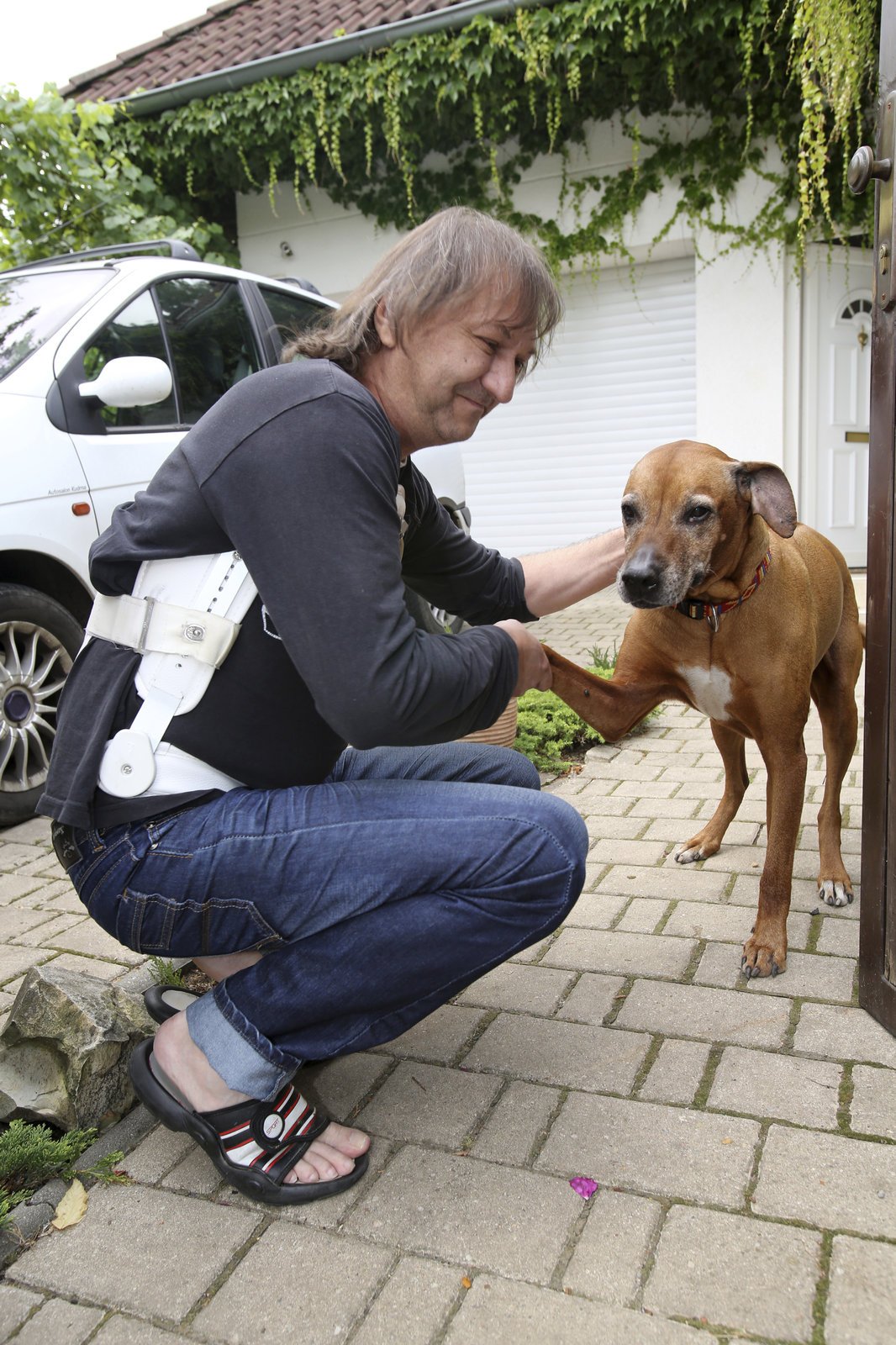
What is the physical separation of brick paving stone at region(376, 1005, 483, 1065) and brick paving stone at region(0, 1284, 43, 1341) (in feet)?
2.86

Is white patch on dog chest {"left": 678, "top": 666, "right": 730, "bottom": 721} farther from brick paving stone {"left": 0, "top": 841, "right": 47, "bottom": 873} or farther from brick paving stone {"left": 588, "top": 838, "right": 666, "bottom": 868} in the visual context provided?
brick paving stone {"left": 0, "top": 841, "right": 47, "bottom": 873}

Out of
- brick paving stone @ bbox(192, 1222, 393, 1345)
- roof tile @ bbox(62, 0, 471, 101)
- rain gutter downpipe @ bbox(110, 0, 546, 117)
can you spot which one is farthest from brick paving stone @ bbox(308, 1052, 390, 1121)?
roof tile @ bbox(62, 0, 471, 101)

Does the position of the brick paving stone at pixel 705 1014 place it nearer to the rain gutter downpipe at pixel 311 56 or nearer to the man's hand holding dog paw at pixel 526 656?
the man's hand holding dog paw at pixel 526 656

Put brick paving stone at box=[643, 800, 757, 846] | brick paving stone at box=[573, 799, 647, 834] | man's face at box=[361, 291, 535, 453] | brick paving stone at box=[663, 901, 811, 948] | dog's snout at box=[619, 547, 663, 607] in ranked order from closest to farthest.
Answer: man's face at box=[361, 291, 535, 453] < dog's snout at box=[619, 547, 663, 607] < brick paving stone at box=[663, 901, 811, 948] < brick paving stone at box=[643, 800, 757, 846] < brick paving stone at box=[573, 799, 647, 834]

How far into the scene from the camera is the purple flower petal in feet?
6.17

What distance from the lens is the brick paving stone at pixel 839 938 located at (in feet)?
9.12

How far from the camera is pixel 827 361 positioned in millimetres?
8742

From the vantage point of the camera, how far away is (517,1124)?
2113 millimetres

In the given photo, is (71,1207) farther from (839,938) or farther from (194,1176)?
(839,938)

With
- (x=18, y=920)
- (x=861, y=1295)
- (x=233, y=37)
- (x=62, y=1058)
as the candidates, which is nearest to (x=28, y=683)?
(x=18, y=920)

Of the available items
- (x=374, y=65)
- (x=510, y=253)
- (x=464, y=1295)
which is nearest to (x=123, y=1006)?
Answer: (x=464, y=1295)

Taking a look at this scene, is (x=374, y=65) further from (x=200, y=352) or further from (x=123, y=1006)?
(x=123, y=1006)

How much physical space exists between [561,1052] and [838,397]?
783 centimetres

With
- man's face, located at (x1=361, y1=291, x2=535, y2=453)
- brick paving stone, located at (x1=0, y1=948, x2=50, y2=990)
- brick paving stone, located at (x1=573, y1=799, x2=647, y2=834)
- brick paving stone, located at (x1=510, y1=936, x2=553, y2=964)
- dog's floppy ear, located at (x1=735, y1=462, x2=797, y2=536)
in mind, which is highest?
man's face, located at (x1=361, y1=291, x2=535, y2=453)
